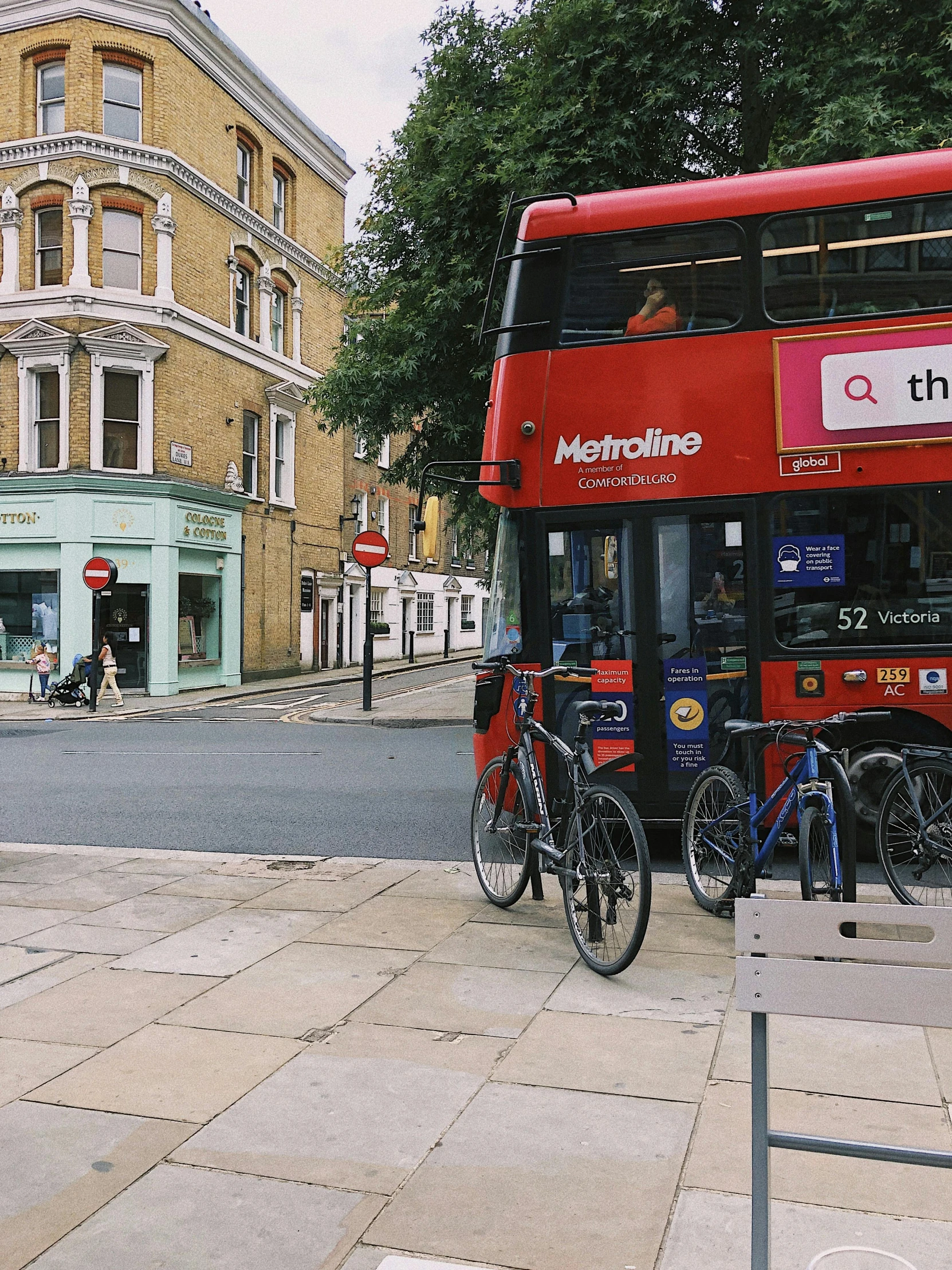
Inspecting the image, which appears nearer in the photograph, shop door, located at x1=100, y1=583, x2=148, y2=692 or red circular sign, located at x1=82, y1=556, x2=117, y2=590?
red circular sign, located at x1=82, y1=556, x2=117, y2=590

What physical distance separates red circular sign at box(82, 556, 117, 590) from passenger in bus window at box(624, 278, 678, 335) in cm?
1723

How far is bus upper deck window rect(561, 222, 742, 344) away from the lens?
7.35 m

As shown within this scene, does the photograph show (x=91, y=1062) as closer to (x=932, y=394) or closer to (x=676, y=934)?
Answer: (x=676, y=934)

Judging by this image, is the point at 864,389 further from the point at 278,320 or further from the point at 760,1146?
the point at 278,320

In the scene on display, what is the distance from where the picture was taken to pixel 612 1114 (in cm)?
334

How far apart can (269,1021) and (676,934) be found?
6.96ft

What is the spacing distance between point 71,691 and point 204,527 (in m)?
5.53

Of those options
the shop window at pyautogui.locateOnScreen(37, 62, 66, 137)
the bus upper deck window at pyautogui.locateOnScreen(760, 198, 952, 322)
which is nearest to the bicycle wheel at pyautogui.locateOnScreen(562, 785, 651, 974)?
the bus upper deck window at pyautogui.locateOnScreen(760, 198, 952, 322)

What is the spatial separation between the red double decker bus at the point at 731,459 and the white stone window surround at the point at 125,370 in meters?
18.9

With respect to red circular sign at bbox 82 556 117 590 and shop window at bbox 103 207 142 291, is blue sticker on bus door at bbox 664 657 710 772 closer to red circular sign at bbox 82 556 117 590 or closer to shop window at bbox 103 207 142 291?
red circular sign at bbox 82 556 117 590

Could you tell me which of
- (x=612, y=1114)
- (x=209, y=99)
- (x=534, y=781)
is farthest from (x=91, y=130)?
(x=612, y=1114)

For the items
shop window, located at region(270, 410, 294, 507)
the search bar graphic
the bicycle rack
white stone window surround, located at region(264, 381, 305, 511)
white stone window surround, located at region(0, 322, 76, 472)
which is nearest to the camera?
the bicycle rack

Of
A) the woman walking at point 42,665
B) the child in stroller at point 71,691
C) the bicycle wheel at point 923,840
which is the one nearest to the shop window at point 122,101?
the woman walking at point 42,665

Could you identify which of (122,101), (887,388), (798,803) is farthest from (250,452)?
(798,803)
